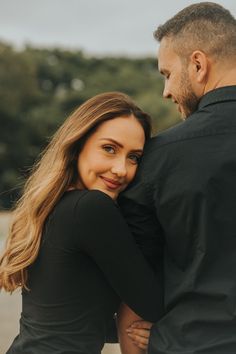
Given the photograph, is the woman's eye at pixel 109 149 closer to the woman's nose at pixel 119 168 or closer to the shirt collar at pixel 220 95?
the woman's nose at pixel 119 168

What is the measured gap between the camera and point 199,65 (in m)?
2.23

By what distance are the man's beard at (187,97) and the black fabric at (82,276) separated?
1.72 ft

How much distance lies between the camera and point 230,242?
1934 mm

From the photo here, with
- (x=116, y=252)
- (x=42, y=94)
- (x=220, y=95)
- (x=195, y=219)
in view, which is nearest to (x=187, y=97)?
(x=220, y=95)

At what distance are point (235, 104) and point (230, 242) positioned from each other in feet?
1.57

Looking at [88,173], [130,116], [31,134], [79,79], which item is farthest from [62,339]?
[79,79]

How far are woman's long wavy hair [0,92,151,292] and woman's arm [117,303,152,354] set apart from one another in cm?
40

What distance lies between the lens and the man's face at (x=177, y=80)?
89.5 inches

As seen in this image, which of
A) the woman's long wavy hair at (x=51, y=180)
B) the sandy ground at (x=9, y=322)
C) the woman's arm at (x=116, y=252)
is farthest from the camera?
the sandy ground at (x=9, y=322)

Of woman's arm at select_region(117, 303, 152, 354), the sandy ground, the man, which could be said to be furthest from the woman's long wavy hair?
the sandy ground

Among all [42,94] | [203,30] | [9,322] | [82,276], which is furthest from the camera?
[42,94]

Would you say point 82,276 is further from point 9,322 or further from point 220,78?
point 9,322

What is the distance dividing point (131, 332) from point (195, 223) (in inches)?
22.5

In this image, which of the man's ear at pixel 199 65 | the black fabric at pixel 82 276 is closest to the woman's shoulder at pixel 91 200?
the black fabric at pixel 82 276
